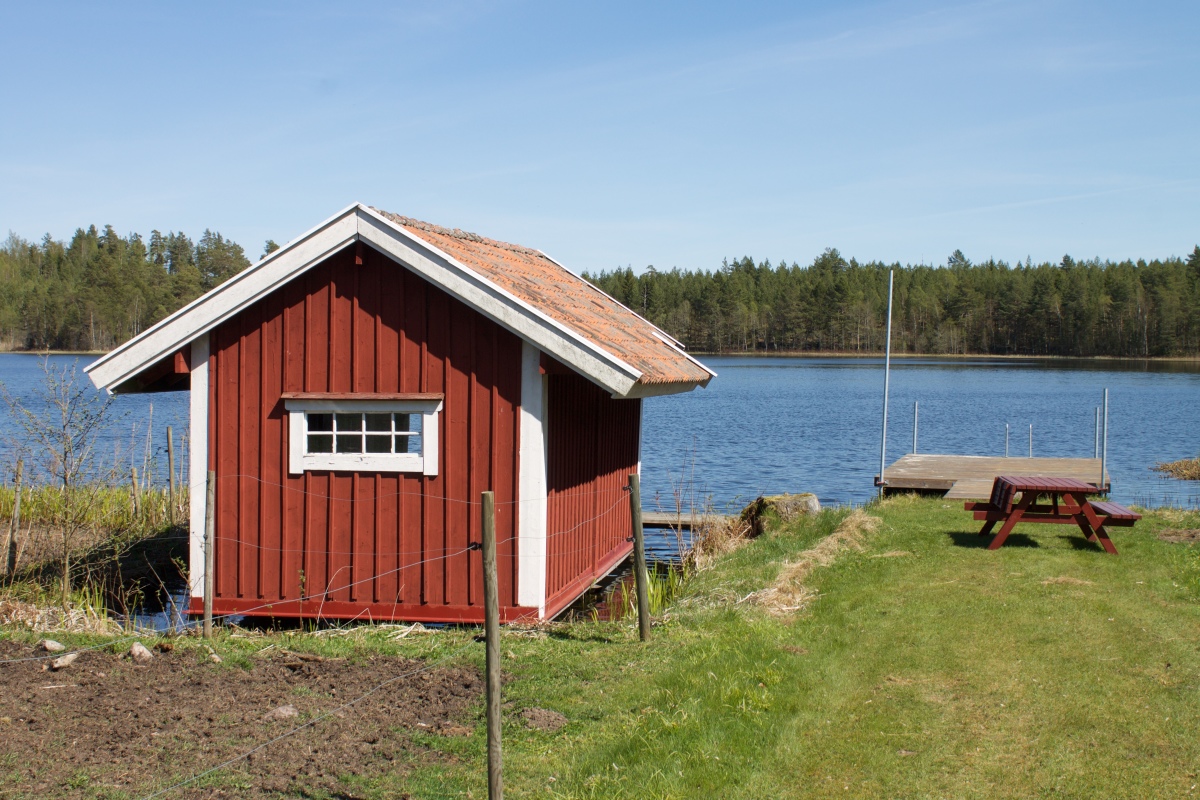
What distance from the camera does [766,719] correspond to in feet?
22.5

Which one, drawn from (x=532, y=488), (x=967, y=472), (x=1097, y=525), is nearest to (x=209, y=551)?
(x=532, y=488)

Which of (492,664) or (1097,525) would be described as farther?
(1097,525)

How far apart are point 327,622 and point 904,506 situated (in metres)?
9.88

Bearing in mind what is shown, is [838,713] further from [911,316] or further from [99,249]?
[99,249]

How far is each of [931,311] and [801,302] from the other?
51.7ft

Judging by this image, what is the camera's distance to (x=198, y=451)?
10.6 m

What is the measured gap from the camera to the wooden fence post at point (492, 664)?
5.27 m

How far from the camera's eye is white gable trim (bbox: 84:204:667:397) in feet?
32.0

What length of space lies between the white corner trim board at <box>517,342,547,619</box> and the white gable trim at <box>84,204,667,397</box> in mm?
385

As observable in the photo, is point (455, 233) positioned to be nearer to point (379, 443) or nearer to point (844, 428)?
point (379, 443)

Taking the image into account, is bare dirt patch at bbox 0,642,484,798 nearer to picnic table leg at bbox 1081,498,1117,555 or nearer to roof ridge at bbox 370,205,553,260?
roof ridge at bbox 370,205,553,260

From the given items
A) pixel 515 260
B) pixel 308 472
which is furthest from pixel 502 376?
pixel 515 260

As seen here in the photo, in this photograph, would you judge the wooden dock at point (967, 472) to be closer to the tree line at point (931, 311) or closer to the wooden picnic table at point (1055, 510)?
the wooden picnic table at point (1055, 510)

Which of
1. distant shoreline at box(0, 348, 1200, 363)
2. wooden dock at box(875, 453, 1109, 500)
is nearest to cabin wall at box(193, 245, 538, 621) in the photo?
wooden dock at box(875, 453, 1109, 500)
